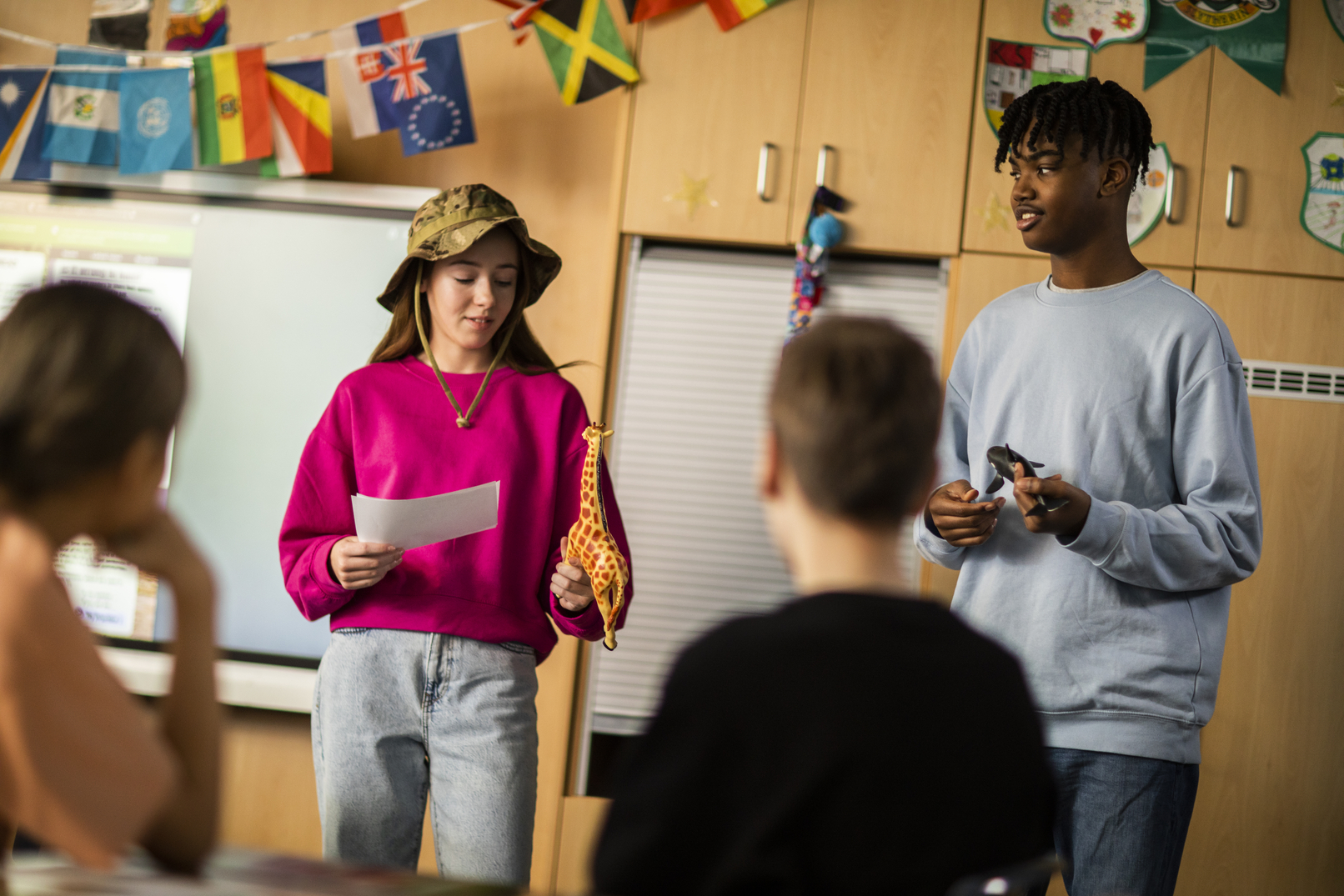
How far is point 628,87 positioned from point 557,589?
4.88 ft

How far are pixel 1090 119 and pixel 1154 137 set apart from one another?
1032 millimetres

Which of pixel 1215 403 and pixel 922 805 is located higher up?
pixel 1215 403

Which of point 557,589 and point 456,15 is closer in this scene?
point 557,589

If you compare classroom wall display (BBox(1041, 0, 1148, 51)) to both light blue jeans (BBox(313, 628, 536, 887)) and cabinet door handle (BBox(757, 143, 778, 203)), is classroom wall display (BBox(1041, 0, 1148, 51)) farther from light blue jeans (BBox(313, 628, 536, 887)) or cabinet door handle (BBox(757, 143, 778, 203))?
light blue jeans (BBox(313, 628, 536, 887))

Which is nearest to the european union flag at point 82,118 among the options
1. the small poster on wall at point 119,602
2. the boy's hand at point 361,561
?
the small poster on wall at point 119,602

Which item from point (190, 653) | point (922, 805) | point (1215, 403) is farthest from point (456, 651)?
point (1215, 403)

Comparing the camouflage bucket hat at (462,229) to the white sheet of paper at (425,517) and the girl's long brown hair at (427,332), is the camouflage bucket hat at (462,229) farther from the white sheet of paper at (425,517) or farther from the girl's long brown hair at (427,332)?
the white sheet of paper at (425,517)

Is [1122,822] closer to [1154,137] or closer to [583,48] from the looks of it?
[1154,137]

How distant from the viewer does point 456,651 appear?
1.54m

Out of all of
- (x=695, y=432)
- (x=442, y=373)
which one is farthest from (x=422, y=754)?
(x=695, y=432)

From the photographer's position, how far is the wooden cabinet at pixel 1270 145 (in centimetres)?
240

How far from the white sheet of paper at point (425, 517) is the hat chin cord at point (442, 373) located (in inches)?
7.6

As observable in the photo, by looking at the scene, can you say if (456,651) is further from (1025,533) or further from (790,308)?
(790,308)

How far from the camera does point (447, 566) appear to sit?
5.21ft
